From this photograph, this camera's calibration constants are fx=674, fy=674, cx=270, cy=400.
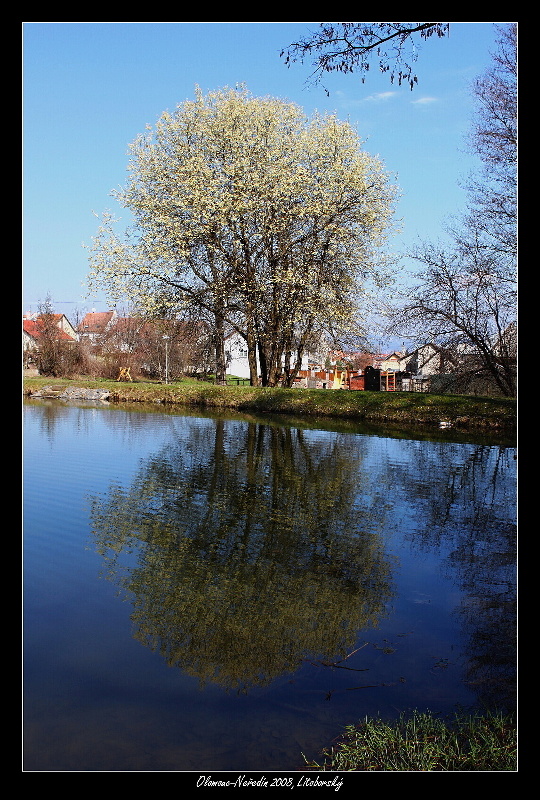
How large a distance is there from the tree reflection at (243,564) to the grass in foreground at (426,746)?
898 millimetres

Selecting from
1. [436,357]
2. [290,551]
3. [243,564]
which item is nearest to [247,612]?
[243,564]

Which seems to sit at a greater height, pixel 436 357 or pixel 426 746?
pixel 436 357

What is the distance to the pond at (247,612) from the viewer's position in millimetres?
3891

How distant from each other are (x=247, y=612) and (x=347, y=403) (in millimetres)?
20793

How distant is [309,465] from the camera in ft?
43.0

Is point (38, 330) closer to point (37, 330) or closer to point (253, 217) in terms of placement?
point (37, 330)

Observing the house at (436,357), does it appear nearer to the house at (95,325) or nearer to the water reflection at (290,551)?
the water reflection at (290,551)

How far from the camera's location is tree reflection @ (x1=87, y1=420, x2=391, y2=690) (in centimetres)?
487

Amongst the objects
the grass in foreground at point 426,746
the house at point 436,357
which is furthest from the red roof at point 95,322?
the grass in foreground at point 426,746

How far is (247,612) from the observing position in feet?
17.7

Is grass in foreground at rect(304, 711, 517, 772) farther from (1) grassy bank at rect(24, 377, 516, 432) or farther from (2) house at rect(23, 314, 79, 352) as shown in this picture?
(2) house at rect(23, 314, 79, 352)
